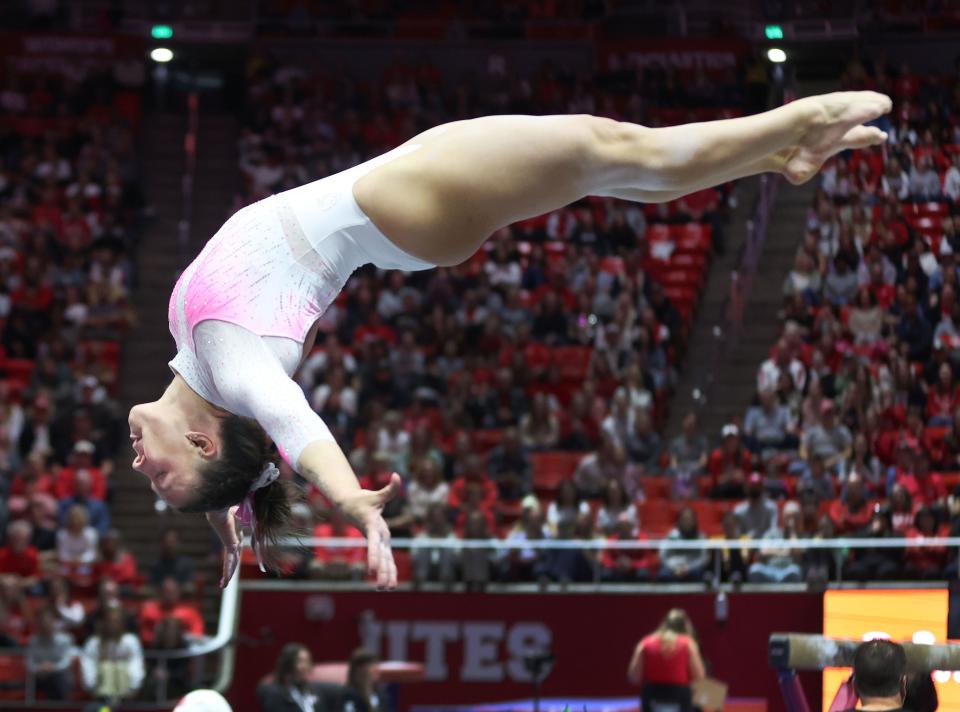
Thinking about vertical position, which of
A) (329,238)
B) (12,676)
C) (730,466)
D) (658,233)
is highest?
(658,233)

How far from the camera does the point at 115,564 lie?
1141cm

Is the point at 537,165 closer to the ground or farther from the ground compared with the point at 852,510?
farther from the ground

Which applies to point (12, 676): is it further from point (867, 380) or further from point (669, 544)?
point (867, 380)

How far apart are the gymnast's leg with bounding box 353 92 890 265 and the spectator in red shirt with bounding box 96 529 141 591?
7737 millimetres

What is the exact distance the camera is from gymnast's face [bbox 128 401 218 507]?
4074 millimetres

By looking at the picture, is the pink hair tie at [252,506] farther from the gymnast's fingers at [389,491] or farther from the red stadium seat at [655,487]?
the red stadium seat at [655,487]

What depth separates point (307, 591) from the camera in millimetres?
10711

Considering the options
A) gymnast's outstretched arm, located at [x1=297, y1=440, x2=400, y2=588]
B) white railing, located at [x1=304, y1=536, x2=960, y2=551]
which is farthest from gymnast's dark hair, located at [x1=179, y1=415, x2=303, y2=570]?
white railing, located at [x1=304, y1=536, x2=960, y2=551]

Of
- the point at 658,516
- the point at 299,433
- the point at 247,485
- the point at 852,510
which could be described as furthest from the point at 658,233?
the point at 299,433

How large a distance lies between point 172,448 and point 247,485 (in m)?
0.25

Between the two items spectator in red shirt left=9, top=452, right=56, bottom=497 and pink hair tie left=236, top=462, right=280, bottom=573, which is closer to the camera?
pink hair tie left=236, top=462, right=280, bottom=573

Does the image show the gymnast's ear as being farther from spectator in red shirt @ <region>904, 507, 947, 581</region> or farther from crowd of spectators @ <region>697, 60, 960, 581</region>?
spectator in red shirt @ <region>904, 507, 947, 581</region>

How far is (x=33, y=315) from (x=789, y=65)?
8.02 m

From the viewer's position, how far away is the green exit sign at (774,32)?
52.0 ft
